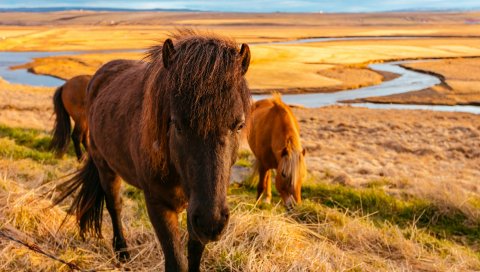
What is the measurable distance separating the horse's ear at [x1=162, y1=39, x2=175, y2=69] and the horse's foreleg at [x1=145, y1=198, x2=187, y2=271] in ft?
3.28

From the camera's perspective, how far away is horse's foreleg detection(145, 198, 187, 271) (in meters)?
3.04

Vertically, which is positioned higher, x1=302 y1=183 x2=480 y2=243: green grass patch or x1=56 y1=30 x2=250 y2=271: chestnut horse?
x1=56 y1=30 x2=250 y2=271: chestnut horse

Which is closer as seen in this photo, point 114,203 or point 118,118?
point 118,118

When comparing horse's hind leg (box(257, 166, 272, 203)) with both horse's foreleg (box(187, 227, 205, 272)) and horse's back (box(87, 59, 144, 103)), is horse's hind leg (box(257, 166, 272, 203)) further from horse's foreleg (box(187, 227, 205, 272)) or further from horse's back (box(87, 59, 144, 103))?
horse's foreleg (box(187, 227, 205, 272))

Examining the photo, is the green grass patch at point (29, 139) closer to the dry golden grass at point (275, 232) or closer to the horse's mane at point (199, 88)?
the dry golden grass at point (275, 232)

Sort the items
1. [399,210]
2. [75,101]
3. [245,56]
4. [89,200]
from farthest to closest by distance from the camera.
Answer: [75,101]
[399,210]
[89,200]
[245,56]

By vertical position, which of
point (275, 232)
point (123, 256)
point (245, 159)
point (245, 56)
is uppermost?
point (245, 56)

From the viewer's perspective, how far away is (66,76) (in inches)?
1334

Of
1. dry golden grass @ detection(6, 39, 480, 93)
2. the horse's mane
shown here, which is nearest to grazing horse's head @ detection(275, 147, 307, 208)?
the horse's mane

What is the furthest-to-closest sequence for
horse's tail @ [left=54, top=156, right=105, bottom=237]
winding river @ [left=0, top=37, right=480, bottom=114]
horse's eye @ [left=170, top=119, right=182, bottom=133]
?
winding river @ [left=0, top=37, right=480, bottom=114]
horse's tail @ [left=54, top=156, right=105, bottom=237]
horse's eye @ [left=170, top=119, right=182, bottom=133]

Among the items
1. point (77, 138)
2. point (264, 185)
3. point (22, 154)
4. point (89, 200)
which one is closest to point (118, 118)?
point (89, 200)

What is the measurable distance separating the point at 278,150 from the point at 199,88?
14.9ft

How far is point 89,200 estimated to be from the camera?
4.51 meters

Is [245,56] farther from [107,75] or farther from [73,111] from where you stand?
[73,111]
